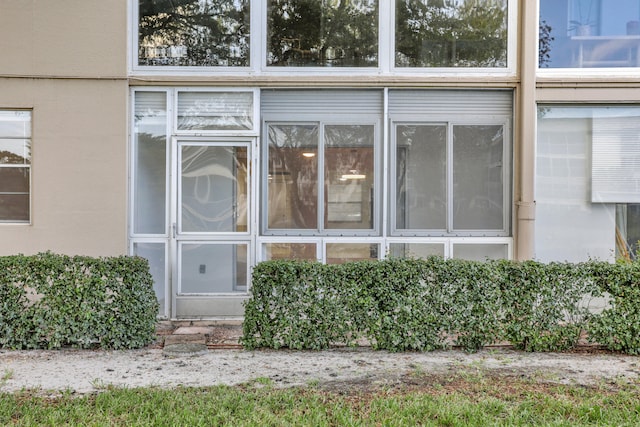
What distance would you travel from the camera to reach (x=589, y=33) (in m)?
6.11

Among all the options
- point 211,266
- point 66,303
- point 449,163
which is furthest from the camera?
point 449,163

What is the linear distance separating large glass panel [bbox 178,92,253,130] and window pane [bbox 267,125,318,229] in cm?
40

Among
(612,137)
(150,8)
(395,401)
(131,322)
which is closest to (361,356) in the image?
(395,401)

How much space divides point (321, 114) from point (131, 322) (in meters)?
3.40

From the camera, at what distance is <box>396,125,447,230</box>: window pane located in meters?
6.18

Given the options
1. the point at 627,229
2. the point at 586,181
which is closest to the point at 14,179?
the point at 586,181

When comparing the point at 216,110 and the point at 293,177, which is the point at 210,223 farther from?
the point at 216,110

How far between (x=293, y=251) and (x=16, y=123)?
12.7ft

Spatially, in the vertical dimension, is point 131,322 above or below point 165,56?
below

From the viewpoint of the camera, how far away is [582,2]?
6113 millimetres

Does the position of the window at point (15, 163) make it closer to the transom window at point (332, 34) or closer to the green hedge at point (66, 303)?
the green hedge at point (66, 303)

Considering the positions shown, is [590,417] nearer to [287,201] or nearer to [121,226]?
[287,201]

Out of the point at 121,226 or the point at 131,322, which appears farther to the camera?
the point at 121,226

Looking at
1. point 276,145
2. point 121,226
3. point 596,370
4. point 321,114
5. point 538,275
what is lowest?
point 596,370
